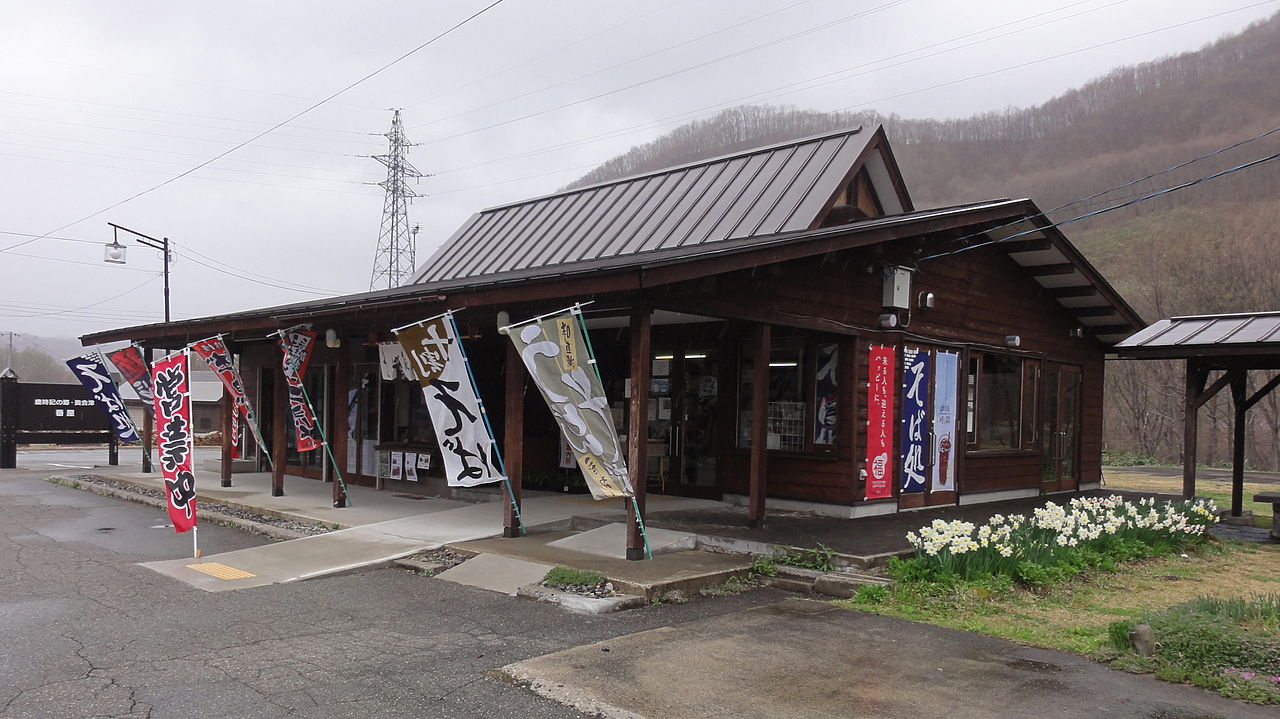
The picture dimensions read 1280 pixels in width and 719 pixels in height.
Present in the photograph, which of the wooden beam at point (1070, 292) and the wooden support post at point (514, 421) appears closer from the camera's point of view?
the wooden support post at point (514, 421)

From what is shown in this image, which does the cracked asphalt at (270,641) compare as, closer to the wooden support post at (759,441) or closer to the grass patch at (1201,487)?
the wooden support post at (759,441)

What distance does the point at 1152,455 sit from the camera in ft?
104

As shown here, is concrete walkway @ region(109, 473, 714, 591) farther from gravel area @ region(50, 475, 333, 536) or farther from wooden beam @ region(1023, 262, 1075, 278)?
wooden beam @ region(1023, 262, 1075, 278)

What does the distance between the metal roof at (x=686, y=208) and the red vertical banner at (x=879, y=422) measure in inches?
91.4

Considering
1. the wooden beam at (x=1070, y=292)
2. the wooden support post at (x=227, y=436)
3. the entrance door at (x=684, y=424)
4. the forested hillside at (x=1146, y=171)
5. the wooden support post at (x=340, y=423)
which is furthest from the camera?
the forested hillside at (x=1146, y=171)

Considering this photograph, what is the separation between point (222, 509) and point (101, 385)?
268 inches

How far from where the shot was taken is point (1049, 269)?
1378 cm

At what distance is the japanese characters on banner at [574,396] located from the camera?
7719mm

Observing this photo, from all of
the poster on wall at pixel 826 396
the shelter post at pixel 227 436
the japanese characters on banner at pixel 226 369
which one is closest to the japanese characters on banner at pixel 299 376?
the japanese characters on banner at pixel 226 369

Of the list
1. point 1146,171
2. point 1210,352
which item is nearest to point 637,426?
point 1210,352

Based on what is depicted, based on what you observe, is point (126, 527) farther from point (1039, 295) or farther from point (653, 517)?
point (1039, 295)

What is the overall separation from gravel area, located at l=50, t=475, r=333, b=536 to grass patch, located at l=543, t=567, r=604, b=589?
4.10 metres

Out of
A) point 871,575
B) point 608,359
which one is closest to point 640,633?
point 871,575

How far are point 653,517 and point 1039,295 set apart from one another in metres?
8.28
